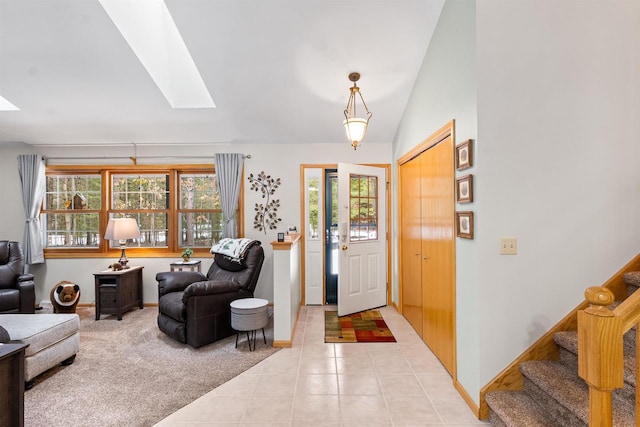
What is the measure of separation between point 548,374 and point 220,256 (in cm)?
344

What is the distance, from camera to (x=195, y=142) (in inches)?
182

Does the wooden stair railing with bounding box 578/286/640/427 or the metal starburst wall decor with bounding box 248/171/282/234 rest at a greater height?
the metal starburst wall decor with bounding box 248/171/282/234

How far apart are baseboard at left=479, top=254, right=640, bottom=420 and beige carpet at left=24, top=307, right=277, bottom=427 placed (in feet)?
6.26

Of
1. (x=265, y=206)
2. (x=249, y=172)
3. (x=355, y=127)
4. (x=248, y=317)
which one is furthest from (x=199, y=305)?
(x=355, y=127)

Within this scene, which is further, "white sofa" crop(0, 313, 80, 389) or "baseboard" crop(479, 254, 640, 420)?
"white sofa" crop(0, 313, 80, 389)

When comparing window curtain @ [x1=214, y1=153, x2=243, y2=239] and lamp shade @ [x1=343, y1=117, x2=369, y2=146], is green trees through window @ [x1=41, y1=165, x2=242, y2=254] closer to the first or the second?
window curtain @ [x1=214, y1=153, x2=243, y2=239]

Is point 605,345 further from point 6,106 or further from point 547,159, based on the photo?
point 6,106

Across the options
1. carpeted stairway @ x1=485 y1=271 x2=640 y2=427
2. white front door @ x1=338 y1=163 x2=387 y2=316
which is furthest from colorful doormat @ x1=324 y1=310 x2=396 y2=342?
carpeted stairway @ x1=485 y1=271 x2=640 y2=427

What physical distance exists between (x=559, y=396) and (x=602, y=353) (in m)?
0.85

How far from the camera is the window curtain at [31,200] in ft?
14.7

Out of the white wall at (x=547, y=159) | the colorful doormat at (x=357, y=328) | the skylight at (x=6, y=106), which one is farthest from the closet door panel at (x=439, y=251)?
the skylight at (x=6, y=106)

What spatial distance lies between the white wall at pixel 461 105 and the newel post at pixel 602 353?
37.5 inches

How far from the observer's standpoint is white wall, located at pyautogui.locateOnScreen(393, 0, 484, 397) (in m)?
2.17

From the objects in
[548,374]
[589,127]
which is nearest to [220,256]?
[548,374]
